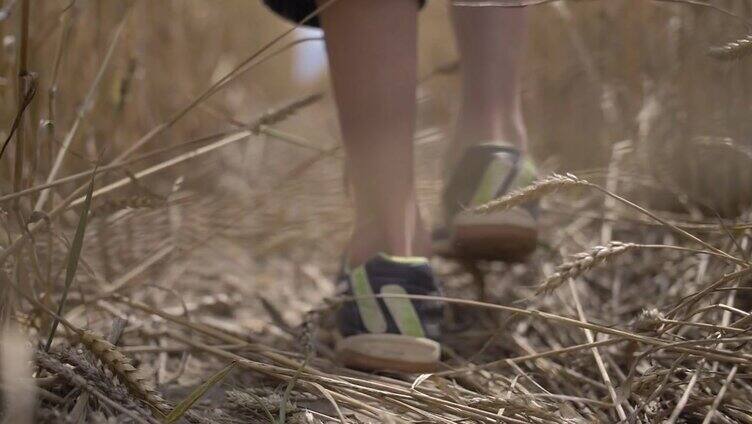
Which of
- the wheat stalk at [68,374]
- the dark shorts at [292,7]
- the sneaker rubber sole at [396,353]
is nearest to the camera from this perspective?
the wheat stalk at [68,374]

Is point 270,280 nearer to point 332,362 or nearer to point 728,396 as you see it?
point 332,362

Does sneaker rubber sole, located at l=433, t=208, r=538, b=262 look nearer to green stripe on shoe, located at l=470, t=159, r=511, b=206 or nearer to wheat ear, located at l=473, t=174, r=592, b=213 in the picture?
green stripe on shoe, located at l=470, t=159, r=511, b=206

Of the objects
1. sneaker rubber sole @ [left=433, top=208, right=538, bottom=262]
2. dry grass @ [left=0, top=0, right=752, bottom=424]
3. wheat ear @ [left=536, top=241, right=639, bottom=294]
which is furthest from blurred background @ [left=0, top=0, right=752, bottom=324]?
wheat ear @ [left=536, top=241, right=639, bottom=294]

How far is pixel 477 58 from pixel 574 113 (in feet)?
2.55

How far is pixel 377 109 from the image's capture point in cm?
85

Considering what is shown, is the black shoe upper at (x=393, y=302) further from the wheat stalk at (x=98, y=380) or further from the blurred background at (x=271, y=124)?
the wheat stalk at (x=98, y=380)

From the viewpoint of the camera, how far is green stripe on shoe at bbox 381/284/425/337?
0.84 meters

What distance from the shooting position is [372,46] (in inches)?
33.0

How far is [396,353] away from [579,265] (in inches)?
9.8

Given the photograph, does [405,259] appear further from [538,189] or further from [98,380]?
[98,380]

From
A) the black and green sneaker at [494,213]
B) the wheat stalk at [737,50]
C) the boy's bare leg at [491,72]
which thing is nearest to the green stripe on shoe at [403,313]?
the black and green sneaker at [494,213]

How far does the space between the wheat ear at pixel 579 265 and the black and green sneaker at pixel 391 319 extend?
21 cm

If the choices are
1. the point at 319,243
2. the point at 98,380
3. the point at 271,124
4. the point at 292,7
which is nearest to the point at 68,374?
the point at 98,380

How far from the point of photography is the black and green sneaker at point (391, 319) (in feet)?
2.69
